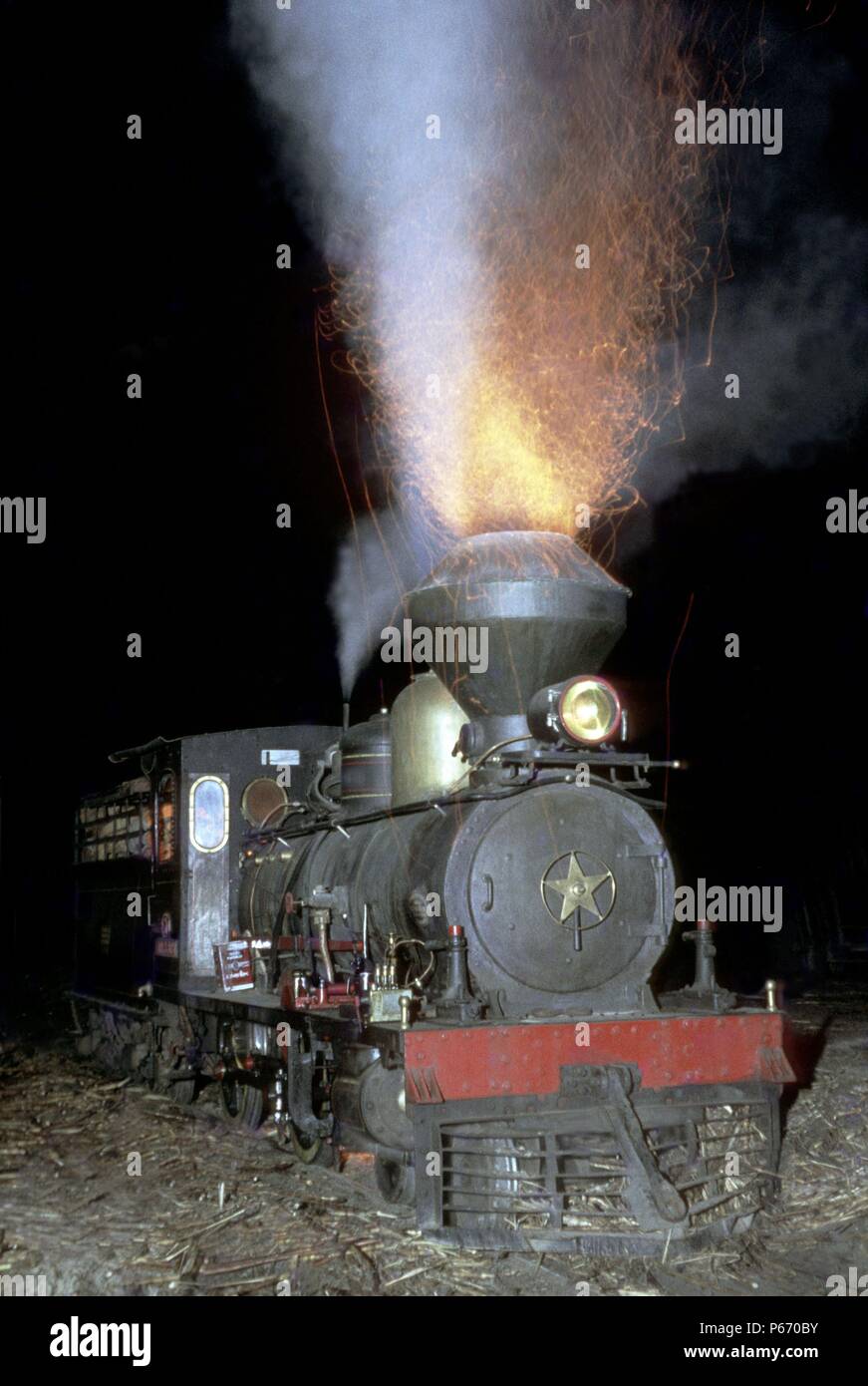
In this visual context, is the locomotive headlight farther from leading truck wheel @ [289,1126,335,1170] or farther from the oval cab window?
the oval cab window

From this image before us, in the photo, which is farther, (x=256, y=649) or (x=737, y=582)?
(x=256, y=649)

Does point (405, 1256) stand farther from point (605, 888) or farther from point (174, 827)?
point (174, 827)

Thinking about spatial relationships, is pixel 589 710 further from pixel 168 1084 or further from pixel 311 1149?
pixel 168 1084

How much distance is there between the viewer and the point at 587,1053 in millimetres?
6660

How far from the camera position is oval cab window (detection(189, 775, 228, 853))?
11297 millimetres

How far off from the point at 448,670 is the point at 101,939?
27.8ft

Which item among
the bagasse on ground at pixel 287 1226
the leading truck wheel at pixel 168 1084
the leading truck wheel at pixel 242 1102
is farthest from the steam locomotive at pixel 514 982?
the leading truck wheel at pixel 168 1084

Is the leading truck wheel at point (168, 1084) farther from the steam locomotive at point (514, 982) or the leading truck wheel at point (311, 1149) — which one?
the leading truck wheel at point (311, 1149)

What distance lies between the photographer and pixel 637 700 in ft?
79.5

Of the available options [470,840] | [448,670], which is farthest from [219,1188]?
[448,670]

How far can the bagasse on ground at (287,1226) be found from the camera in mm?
5816

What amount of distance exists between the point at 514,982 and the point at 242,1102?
431 centimetres

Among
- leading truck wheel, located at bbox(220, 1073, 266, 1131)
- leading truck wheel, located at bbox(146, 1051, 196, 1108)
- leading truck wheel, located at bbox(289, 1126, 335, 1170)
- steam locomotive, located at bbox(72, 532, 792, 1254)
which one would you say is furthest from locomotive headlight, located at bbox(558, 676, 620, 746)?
leading truck wheel, located at bbox(146, 1051, 196, 1108)

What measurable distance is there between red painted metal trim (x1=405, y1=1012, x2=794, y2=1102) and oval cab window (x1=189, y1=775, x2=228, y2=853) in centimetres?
541
